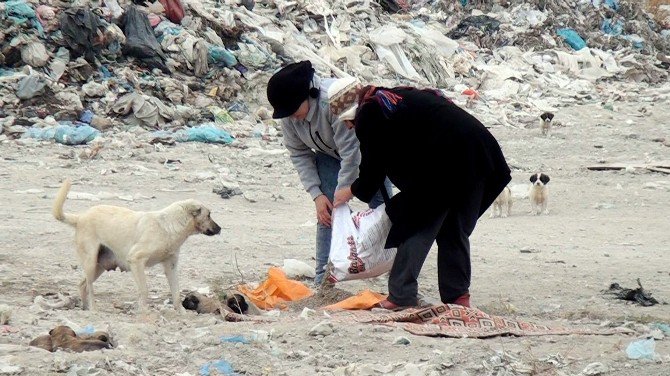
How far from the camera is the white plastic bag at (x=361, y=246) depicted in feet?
19.3

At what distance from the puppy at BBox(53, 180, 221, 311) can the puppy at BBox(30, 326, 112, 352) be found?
129 centimetres

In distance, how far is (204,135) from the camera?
44.5 feet

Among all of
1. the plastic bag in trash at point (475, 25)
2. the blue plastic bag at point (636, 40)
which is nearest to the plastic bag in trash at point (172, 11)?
the plastic bag in trash at point (475, 25)

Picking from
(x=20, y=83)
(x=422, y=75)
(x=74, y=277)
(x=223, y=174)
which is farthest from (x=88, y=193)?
(x=422, y=75)

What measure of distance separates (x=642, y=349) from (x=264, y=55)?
1295 centimetres

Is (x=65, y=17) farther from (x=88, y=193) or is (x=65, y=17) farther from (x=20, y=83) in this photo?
(x=88, y=193)

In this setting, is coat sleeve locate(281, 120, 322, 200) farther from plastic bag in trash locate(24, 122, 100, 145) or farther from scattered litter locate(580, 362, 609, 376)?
plastic bag in trash locate(24, 122, 100, 145)

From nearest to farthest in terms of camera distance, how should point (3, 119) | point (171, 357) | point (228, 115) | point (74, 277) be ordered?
1. point (171, 357)
2. point (74, 277)
3. point (3, 119)
4. point (228, 115)

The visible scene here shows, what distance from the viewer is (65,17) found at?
1495 cm

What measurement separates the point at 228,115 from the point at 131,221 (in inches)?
350

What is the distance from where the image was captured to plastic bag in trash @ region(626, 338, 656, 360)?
14.9 ft

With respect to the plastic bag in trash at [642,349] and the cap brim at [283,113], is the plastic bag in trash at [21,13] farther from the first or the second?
the plastic bag in trash at [642,349]

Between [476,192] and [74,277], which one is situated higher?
[476,192]

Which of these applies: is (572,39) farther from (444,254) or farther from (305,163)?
(444,254)
